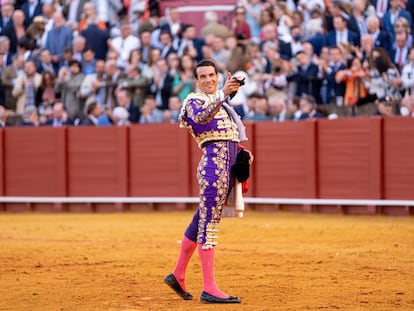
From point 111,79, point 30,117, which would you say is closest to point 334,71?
point 111,79

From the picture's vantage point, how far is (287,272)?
271 inches

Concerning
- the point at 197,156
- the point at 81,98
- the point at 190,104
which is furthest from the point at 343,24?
the point at 190,104

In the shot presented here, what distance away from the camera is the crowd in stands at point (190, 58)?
11.6 metres

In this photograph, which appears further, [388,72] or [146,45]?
[146,45]

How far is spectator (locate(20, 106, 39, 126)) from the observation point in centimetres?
1442

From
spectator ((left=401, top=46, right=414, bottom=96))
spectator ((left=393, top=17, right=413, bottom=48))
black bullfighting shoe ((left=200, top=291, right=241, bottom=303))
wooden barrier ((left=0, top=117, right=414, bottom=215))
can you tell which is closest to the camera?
black bullfighting shoe ((left=200, top=291, right=241, bottom=303))

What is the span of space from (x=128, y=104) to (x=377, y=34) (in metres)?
3.77

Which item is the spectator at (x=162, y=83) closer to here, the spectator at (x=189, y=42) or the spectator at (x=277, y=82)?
the spectator at (x=189, y=42)

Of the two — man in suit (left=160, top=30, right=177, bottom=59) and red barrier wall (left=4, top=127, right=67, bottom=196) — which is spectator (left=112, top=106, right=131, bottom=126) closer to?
red barrier wall (left=4, top=127, right=67, bottom=196)

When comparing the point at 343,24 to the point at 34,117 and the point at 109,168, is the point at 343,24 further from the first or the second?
the point at 34,117

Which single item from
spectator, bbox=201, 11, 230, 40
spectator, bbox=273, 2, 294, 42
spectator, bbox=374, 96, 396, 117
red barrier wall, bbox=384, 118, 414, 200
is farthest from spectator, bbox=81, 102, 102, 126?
red barrier wall, bbox=384, 118, 414, 200

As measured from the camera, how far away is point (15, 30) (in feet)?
49.8

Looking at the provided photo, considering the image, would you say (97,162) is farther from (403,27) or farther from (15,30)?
(403,27)

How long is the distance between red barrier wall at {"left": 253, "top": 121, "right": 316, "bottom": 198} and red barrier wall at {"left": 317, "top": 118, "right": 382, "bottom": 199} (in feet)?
0.47
